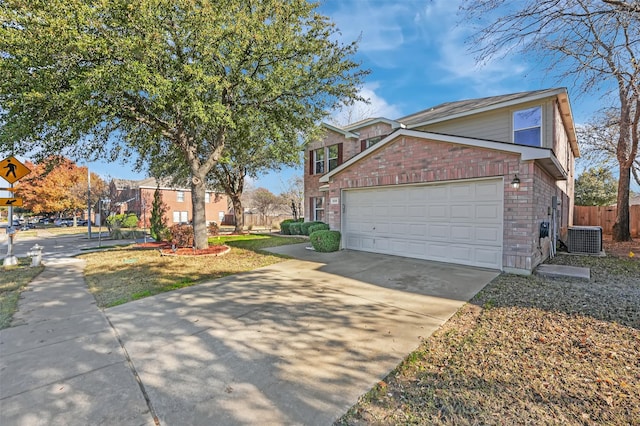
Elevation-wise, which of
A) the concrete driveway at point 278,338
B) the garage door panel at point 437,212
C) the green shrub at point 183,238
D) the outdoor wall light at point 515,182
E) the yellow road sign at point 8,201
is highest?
the outdoor wall light at point 515,182

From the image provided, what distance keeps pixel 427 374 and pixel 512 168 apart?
18.8 feet

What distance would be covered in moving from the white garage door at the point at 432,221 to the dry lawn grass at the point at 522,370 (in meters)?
2.58

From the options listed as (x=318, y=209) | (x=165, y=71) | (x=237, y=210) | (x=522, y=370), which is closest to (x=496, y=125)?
(x=522, y=370)

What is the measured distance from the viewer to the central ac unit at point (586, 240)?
9.33 m

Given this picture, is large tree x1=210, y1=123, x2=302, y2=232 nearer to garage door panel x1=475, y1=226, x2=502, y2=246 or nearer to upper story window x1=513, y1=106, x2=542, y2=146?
garage door panel x1=475, y1=226, x2=502, y2=246

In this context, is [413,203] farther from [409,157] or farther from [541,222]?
[541,222]

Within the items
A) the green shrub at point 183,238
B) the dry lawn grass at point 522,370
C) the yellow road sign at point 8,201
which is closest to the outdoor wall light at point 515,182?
the dry lawn grass at point 522,370

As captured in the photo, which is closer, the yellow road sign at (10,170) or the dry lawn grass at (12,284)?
the dry lawn grass at (12,284)

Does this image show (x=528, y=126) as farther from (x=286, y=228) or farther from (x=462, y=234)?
(x=286, y=228)

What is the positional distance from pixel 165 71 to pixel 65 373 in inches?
315

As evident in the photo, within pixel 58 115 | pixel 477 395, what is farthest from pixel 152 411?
pixel 58 115

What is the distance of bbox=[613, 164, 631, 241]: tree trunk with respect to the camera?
42.1ft

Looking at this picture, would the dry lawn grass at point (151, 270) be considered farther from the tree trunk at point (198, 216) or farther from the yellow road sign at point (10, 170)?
the yellow road sign at point (10, 170)

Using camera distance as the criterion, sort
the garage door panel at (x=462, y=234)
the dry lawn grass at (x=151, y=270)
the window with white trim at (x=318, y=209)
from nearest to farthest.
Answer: the dry lawn grass at (x=151, y=270), the garage door panel at (x=462, y=234), the window with white trim at (x=318, y=209)
